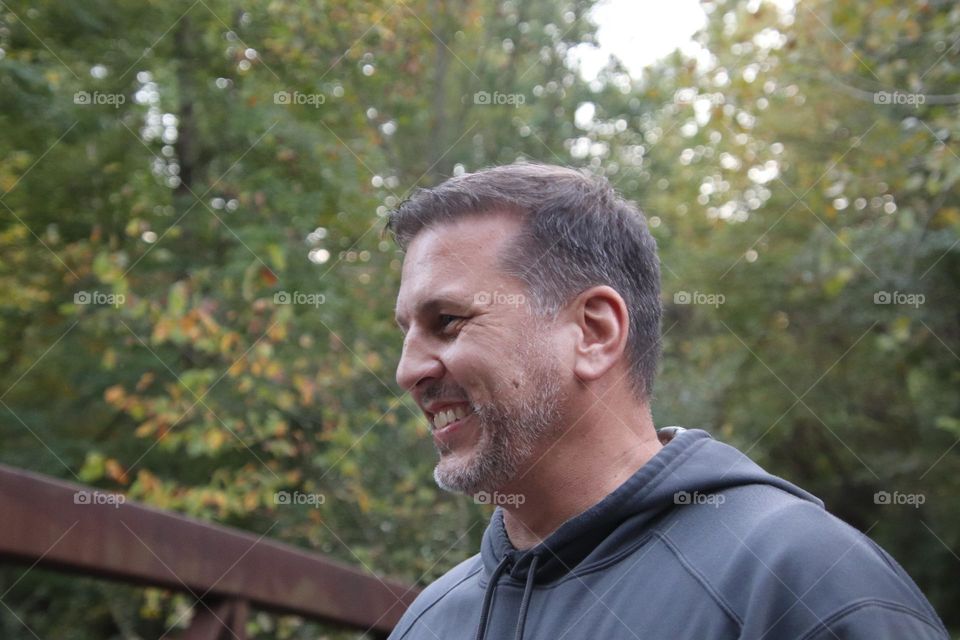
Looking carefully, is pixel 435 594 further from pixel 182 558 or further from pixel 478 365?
pixel 182 558

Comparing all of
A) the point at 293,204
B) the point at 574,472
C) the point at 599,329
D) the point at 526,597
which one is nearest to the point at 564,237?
the point at 599,329

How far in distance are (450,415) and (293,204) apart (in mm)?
5472

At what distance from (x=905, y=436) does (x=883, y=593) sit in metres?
12.7

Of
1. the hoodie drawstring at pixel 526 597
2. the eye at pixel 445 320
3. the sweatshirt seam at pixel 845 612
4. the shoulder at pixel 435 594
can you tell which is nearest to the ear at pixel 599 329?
the eye at pixel 445 320

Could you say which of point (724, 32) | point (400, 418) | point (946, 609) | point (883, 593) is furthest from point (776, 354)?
point (883, 593)

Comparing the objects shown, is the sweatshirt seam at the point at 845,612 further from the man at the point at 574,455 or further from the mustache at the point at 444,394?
the mustache at the point at 444,394

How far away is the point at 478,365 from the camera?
1.66m

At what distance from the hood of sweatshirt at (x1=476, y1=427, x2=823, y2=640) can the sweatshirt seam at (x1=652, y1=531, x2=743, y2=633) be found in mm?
62

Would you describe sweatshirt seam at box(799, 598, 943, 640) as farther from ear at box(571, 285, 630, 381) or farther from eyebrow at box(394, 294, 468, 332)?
eyebrow at box(394, 294, 468, 332)

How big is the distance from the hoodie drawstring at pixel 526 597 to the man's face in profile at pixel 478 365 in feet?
0.46

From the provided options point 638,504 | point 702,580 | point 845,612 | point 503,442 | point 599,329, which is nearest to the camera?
point 845,612

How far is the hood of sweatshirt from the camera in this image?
1.51 metres

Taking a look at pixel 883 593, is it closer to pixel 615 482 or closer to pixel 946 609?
pixel 615 482

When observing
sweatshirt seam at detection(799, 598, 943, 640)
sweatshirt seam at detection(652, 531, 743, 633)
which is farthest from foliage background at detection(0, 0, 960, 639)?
sweatshirt seam at detection(799, 598, 943, 640)
